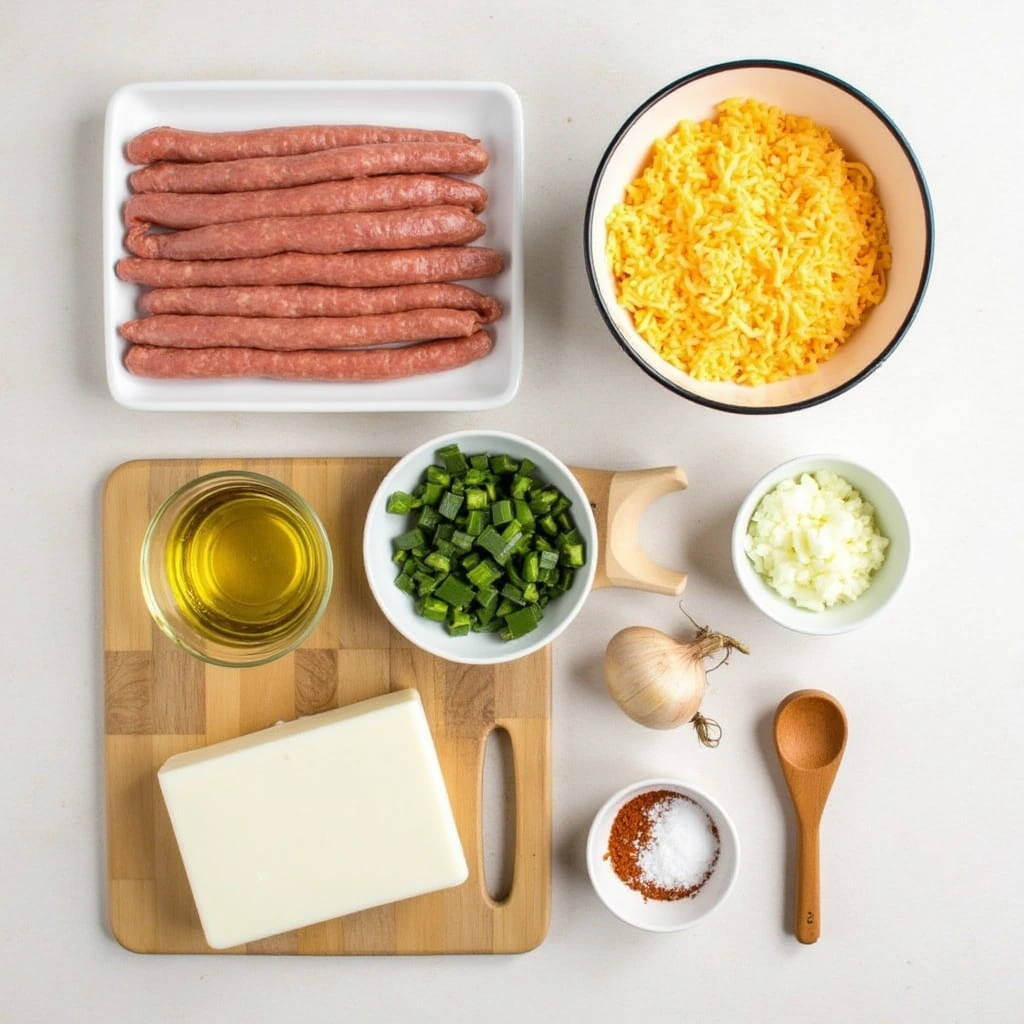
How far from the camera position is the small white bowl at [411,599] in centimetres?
156

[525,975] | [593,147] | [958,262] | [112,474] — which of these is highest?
[593,147]

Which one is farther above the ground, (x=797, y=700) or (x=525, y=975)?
(x=797, y=700)

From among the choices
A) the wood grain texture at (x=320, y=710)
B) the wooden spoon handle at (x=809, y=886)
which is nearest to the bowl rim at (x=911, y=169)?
the wood grain texture at (x=320, y=710)

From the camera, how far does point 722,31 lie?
5.65 ft

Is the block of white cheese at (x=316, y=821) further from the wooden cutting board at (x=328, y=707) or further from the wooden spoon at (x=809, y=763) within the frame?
the wooden spoon at (x=809, y=763)

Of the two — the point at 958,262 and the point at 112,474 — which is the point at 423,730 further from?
the point at 958,262

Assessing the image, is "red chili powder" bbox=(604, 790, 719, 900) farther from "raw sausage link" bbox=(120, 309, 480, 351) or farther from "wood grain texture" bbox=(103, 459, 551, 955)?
"raw sausage link" bbox=(120, 309, 480, 351)

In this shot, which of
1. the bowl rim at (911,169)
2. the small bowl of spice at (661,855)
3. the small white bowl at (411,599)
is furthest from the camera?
the small bowl of spice at (661,855)

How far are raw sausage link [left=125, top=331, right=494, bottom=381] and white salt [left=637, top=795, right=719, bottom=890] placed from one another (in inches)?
34.7

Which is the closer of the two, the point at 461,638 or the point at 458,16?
the point at 461,638

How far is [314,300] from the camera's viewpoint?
1.62 meters

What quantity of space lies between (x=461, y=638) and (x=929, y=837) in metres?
0.98

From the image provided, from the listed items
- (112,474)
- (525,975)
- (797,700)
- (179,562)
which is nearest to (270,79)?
(112,474)

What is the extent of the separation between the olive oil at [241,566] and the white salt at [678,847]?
2.44 feet
